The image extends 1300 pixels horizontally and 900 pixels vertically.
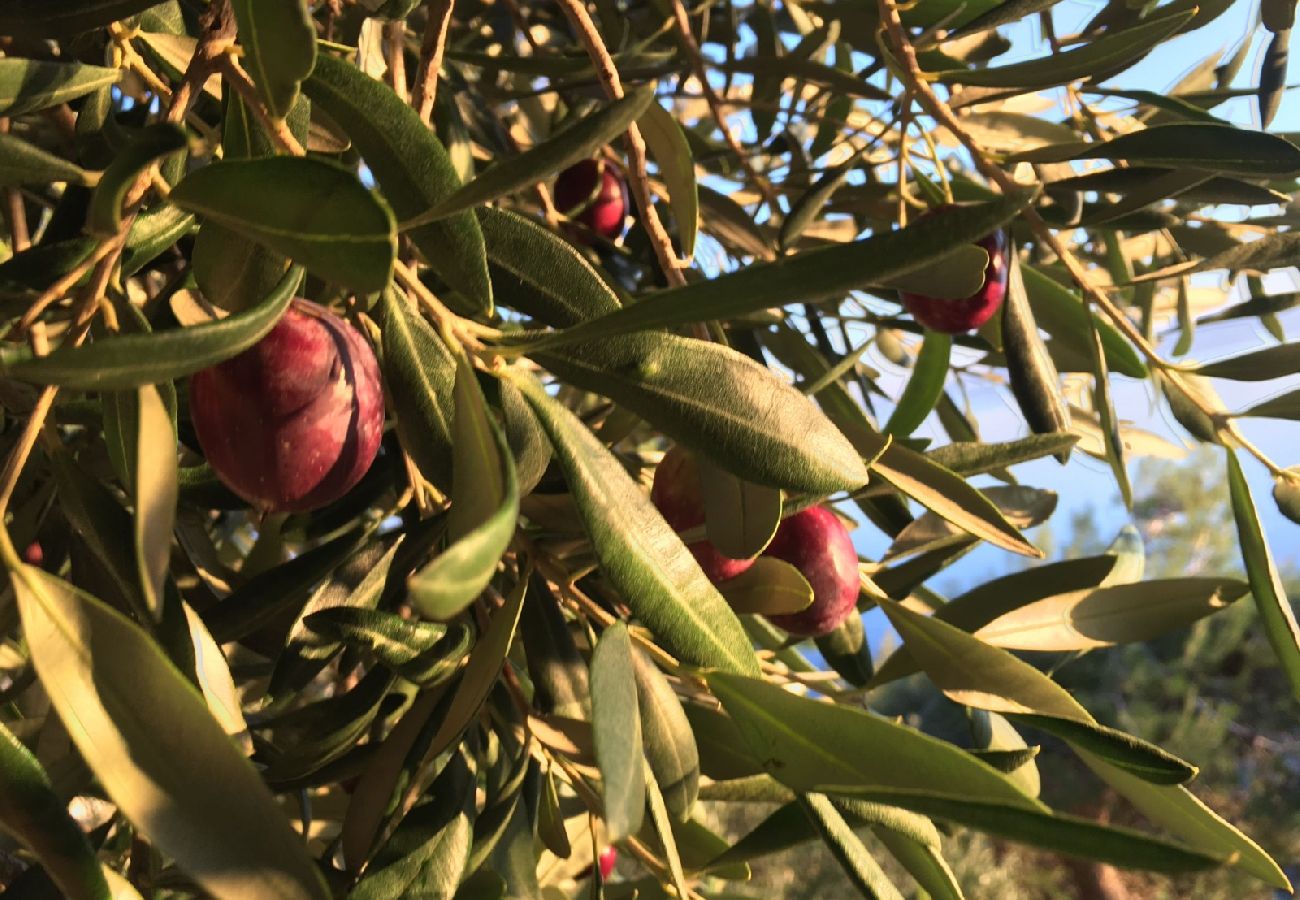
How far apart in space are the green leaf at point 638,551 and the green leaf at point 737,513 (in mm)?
46

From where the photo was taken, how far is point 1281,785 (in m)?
3.95

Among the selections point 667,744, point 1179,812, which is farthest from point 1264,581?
point 667,744

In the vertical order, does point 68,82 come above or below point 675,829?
above

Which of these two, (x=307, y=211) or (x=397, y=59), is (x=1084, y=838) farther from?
(x=397, y=59)

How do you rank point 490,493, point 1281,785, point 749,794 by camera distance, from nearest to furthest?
point 490,493, point 749,794, point 1281,785

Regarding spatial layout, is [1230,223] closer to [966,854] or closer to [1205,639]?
[966,854]

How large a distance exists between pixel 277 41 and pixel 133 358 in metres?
0.12

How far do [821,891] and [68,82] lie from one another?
11.1ft

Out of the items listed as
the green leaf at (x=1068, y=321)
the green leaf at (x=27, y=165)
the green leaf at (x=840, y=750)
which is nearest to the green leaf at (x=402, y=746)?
the green leaf at (x=840, y=750)

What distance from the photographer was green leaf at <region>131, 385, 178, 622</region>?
0.24m

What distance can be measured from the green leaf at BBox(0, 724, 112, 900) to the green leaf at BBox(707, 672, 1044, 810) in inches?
7.5

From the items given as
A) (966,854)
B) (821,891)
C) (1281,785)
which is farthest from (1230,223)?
(1281,785)

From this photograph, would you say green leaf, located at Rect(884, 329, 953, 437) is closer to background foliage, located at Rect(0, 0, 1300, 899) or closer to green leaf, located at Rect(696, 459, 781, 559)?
background foliage, located at Rect(0, 0, 1300, 899)

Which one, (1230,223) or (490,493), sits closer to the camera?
(490,493)
